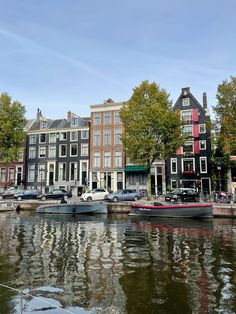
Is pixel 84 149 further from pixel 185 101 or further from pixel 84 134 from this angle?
pixel 185 101

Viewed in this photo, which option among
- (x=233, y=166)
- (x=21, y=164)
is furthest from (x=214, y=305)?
(x=21, y=164)

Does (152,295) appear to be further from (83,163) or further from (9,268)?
(83,163)

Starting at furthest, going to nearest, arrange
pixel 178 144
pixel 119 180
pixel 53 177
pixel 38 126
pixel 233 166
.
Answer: pixel 38 126 < pixel 53 177 < pixel 119 180 < pixel 233 166 < pixel 178 144

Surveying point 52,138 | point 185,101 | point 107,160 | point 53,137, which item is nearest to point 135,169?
point 107,160

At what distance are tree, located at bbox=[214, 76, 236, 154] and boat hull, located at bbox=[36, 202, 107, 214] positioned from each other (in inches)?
757

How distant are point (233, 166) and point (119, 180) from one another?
20.6 m

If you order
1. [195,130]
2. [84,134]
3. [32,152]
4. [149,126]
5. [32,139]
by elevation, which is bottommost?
[32,152]

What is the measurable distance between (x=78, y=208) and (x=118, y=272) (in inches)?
988

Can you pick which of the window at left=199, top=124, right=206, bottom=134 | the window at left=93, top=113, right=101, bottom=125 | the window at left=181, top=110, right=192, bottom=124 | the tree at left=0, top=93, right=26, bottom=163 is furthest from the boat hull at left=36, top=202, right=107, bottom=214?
the window at left=93, top=113, right=101, bottom=125

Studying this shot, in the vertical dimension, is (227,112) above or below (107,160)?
above

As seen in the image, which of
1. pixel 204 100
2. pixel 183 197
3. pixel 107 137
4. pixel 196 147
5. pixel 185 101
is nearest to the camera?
pixel 183 197

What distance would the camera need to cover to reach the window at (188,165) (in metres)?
54.3

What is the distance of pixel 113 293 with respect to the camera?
9797 mm

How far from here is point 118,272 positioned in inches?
476
